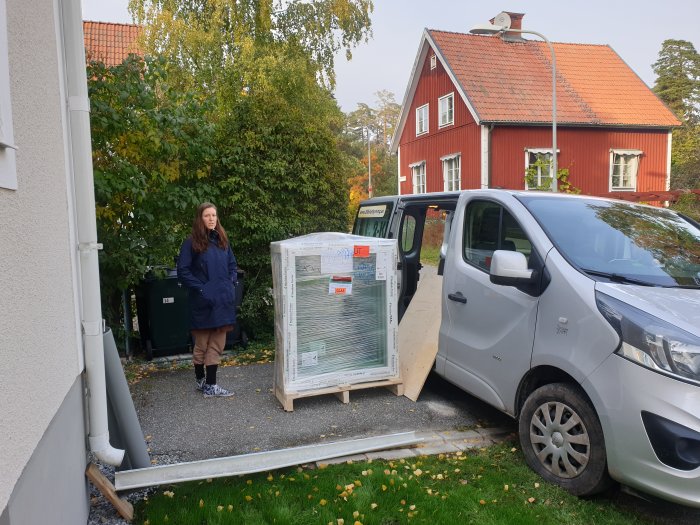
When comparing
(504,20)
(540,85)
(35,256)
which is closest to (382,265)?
(35,256)

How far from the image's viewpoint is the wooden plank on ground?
3.20 metres

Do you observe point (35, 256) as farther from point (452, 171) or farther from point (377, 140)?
point (377, 140)

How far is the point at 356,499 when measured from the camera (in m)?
3.46

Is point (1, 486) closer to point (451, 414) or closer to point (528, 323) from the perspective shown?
point (528, 323)

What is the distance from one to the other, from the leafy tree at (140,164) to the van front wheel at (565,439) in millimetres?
4534

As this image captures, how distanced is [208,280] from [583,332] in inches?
132

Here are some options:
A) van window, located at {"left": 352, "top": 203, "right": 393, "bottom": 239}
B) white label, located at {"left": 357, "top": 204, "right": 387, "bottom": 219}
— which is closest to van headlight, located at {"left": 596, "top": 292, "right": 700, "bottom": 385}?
van window, located at {"left": 352, "top": 203, "right": 393, "bottom": 239}

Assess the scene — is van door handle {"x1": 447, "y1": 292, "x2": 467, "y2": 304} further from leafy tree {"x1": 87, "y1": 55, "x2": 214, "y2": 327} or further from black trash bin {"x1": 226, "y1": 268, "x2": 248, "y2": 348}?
leafy tree {"x1": 87, "y1": 55, "x2": 214, "y2": 327}

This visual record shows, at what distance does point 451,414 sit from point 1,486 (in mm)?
3999

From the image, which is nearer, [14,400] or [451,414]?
[14,400]

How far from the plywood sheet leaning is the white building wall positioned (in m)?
3.12

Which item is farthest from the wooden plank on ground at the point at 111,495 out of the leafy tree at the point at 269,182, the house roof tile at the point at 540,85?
the house roof tile at the point at 540,85

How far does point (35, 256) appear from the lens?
87.7 inches

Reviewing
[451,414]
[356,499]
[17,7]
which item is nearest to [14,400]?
[17,7]
